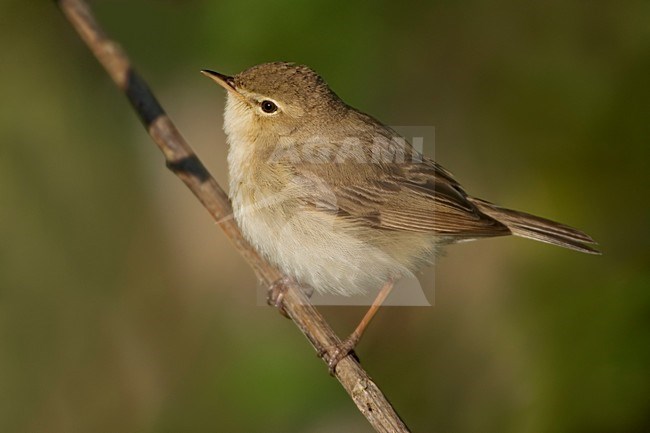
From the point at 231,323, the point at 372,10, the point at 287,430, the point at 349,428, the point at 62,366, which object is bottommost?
the point at 349,428

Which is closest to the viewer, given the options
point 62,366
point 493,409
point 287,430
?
point 493,409

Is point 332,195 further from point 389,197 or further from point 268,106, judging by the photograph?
point 268,106

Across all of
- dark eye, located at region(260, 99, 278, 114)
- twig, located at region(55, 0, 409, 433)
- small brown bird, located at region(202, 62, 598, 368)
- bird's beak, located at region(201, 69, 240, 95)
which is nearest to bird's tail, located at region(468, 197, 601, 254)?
small brown bird, located at region(202, 62, 598, 368)

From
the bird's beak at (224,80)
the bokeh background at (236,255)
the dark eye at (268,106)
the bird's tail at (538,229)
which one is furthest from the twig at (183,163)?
the bird's tail at (538,229)

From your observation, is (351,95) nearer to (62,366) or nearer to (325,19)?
(325,19)

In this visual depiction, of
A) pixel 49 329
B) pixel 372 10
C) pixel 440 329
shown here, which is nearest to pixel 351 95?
pixel 372 10

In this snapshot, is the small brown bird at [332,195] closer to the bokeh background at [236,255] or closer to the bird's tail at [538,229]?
the bird's tail at [538,229]

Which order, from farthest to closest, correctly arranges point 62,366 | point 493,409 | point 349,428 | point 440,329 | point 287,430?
point 62,366 → point 440,329 → point 349,428 → point 287,430 → point 493,409
